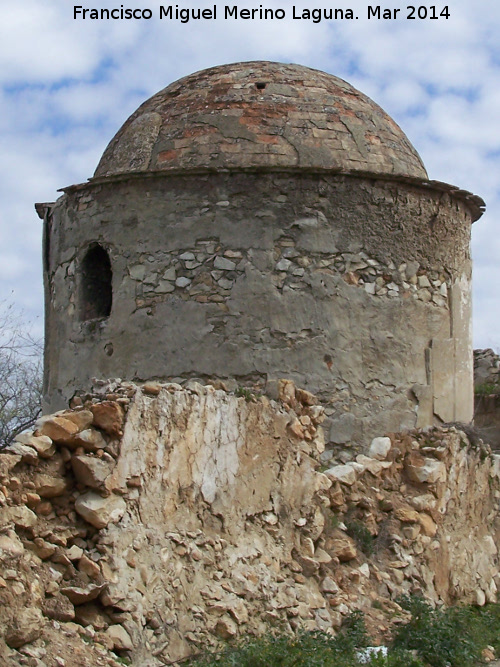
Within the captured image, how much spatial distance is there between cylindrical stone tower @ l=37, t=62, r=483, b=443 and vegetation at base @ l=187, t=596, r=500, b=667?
2.50 meters

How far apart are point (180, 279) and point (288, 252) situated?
1.10 m

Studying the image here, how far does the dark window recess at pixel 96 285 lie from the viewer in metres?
10.6

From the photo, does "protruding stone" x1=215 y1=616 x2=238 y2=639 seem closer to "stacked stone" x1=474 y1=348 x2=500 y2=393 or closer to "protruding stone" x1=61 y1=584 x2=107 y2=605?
"protruding stone" x1=61 y1=584 x2=107 y2=605

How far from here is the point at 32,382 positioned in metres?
22.0

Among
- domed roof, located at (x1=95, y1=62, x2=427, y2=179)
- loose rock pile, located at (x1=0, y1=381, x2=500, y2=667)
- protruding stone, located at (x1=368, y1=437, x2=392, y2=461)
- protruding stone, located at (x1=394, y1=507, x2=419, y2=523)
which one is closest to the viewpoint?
loose rock pile, located at (x1=0, y1=381, x2=500, y2=667)

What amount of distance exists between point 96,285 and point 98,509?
209 inches

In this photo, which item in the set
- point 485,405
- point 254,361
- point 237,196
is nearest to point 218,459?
point 254,361

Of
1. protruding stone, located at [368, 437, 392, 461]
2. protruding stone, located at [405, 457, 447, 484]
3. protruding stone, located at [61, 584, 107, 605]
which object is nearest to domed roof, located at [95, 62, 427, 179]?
protruding stone, located at [368, 437, 392, 461]

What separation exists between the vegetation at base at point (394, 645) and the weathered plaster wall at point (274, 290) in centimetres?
250

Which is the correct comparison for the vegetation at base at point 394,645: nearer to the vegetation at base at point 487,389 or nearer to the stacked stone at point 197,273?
the stacked stone at point 197,273

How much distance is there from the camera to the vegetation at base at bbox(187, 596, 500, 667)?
5.92 metres

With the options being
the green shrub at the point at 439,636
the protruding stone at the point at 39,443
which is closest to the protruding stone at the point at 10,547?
the protruding stone at the point at 39,443

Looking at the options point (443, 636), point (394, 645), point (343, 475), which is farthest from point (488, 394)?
point (394, 645)

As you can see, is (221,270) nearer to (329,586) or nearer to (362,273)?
(362,273)
